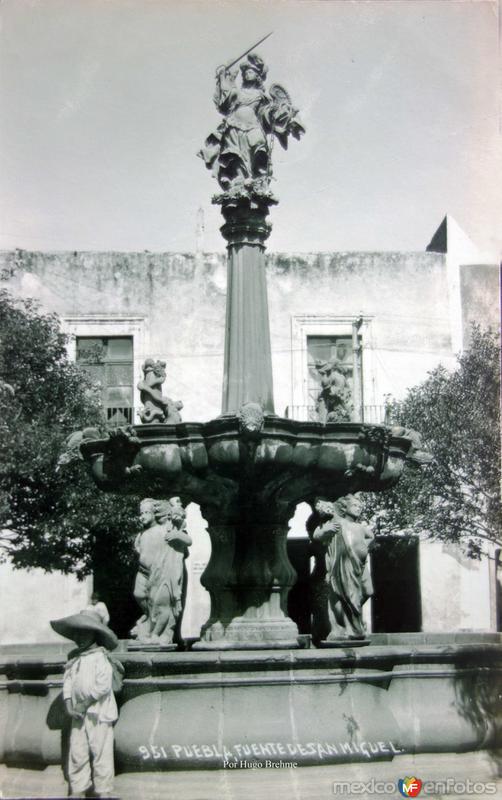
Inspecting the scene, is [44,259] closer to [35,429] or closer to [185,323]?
[185,323]

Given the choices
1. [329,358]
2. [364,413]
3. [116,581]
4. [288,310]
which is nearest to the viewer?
[116,581]

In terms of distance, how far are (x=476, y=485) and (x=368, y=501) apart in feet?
6.95

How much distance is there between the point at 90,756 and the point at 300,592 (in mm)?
10345

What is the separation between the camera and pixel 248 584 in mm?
7785

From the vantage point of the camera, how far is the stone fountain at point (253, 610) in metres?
6.39

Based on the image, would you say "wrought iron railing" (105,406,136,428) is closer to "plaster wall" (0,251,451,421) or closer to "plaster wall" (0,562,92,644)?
"plaster wall" (0,251,451,421)

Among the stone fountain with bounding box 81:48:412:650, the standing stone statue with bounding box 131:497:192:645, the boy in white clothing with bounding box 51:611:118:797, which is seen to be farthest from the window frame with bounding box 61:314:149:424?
the boy in white clothing with bounding box 51:611:118:797

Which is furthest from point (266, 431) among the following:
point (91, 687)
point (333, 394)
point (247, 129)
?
point (247, 129)

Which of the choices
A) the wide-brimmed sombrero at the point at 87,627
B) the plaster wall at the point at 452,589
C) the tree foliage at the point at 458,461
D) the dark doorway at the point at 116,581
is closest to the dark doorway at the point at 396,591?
the plaster wall at the point at 452,589

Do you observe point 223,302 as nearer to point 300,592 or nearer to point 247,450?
point 300,592

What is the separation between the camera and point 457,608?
1905 cm

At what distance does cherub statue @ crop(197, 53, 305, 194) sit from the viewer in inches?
328

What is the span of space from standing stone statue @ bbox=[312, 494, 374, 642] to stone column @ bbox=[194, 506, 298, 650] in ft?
1.04

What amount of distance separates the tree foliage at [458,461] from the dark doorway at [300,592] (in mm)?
1740
